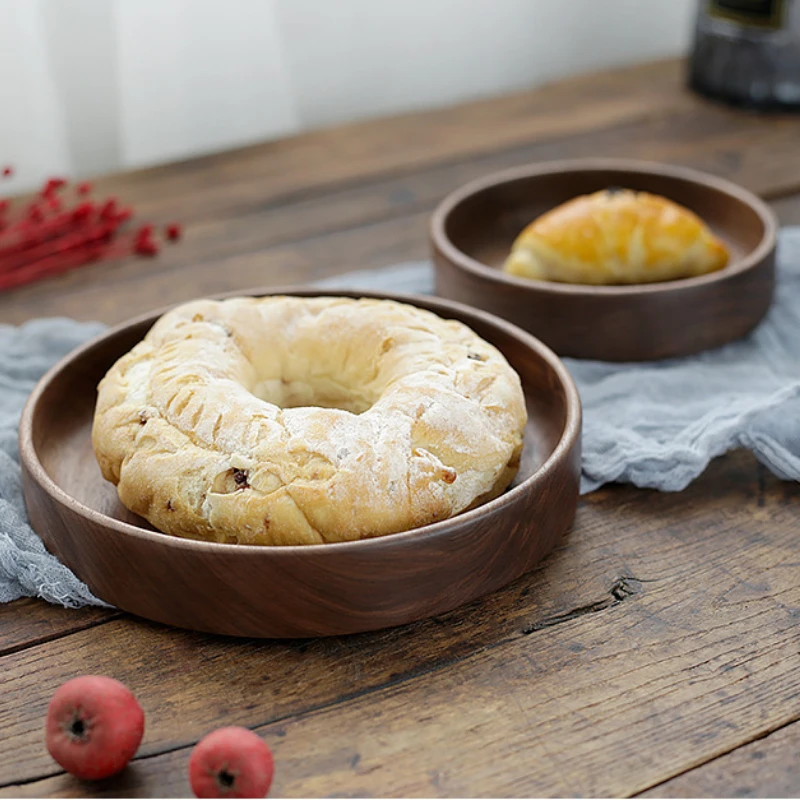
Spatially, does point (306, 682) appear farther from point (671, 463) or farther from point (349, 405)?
point (671, 463)

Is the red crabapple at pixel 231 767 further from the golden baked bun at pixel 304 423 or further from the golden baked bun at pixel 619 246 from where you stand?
the golden baked bun at pixel 619 246

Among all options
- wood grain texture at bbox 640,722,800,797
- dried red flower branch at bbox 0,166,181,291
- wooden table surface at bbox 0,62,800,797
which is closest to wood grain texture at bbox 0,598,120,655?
wooden table surface at bbox 0,62,800,797

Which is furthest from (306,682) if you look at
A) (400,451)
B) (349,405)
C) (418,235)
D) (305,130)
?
(305,130)

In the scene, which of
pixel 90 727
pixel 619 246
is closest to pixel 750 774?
pixel 90 727

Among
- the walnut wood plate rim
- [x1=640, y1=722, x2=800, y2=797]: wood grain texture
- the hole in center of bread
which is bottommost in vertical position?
[x1=640, y1=722, x2=800, y2=797]: wood grain texture

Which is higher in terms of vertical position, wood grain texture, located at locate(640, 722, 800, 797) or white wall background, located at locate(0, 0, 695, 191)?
white wall background, located at locate(0, 0, 695, 191)

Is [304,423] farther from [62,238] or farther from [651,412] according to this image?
[62,238]

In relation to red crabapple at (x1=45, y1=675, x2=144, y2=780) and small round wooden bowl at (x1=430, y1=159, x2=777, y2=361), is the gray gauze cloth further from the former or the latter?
red crabapple at (x1=45, y1=675, x2=144, y2=780)
